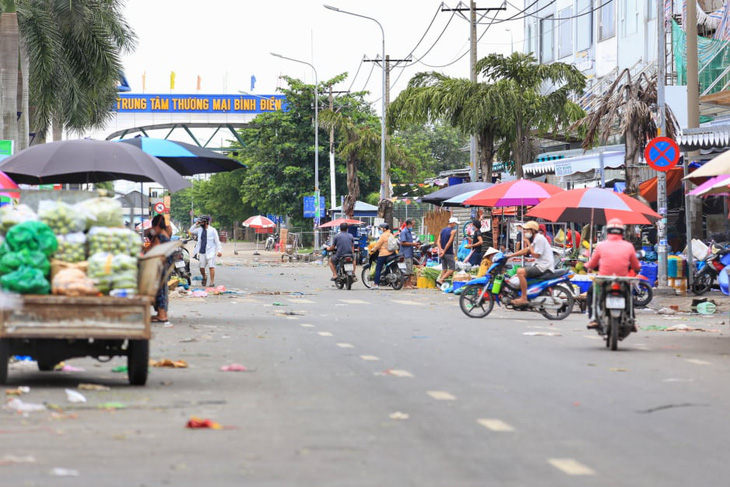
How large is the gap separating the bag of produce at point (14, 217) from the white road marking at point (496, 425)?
4.54 meters

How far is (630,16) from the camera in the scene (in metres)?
39.8

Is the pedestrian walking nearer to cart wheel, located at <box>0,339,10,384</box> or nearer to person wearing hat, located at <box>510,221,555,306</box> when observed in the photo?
person wearing hat, located at <box>510,221,555,306</box>

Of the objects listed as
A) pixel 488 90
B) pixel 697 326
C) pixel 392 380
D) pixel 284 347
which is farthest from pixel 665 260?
pixel 392 380

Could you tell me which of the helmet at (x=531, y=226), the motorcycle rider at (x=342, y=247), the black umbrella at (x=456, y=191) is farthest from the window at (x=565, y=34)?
the helmet at (x=531, y=226)

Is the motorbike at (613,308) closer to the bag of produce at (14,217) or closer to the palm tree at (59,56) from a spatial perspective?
the bag of produce at (14,217)

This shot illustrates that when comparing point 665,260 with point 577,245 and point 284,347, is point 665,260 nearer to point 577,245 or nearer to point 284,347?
point 577,245

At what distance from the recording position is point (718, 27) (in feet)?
101

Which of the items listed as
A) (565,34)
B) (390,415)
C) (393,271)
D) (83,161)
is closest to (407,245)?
(393,271)

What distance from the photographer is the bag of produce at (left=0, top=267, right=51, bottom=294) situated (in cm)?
916

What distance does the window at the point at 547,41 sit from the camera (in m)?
46.8

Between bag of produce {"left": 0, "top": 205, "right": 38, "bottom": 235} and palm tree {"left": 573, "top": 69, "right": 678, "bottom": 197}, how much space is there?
17.2 meters

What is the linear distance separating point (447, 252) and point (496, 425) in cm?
1965

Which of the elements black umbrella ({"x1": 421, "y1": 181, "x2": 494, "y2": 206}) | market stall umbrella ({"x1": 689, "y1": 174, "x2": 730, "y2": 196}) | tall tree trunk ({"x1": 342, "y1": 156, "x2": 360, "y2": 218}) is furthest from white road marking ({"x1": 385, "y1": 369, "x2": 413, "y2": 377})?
tall tree trunk ({"x1": 342, "y1": 156, "x2": 360, "y2": 218})

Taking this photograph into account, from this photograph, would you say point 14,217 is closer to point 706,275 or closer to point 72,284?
point 72,284
